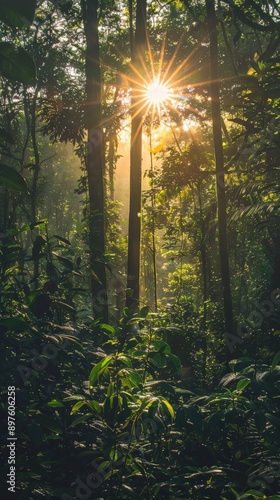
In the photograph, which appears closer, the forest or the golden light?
the forest

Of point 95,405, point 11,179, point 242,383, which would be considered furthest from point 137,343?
point 11,179

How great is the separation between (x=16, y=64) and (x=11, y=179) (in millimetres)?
376

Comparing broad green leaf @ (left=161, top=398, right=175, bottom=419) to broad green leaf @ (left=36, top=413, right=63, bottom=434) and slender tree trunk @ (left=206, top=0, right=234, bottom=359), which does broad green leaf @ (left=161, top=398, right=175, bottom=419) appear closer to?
broad green leaf @ (left=36, top=413, right=63, bottom=434)

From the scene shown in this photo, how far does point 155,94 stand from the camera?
14.2 meters

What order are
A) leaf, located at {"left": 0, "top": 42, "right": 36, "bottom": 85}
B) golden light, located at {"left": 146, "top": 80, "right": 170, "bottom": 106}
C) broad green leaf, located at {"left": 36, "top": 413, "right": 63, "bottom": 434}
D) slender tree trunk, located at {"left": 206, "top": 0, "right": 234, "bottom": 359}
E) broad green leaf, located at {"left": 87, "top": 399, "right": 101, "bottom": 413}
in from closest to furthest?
leaf, located at {"left": 0, "top": 42, "right": 36, "bottom": 85} < broad green leaf, located at {"left": 36, "top": 413, "right": 63, "bottom": 434} < broad green leaf, located at {"left": 87, "top": 399, "right": 101, "bottom": 413} < slender tree trunk, located at {"left": 206, "top": 0, "right": 234, "bottom": 359} < golden light, located at {"left": 146, "top": 80, "right": 170, "bottom": 106}

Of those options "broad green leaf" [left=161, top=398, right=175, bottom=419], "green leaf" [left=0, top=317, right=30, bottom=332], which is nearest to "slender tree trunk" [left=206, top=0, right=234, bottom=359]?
"broad green leaf" [left=161, top=398, right=175, bottom=419]

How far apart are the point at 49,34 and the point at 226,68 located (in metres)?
7.53

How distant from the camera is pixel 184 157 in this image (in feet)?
41.6

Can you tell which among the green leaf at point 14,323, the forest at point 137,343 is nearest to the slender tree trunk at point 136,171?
the forest at point 137,343

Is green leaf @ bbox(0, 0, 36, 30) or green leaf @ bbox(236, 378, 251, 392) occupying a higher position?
green leaf @ bbox(0, 0, 36, 30)

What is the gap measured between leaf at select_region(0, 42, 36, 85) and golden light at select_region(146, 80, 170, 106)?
35.1 ft

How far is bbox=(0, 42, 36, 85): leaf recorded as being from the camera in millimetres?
1829

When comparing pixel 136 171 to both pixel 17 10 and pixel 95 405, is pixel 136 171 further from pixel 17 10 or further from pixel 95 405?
pixel 17 10

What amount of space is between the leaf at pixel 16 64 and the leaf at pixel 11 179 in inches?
11.5
